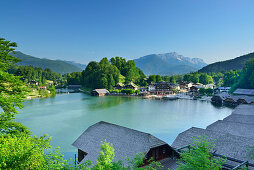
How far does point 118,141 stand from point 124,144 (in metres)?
0.60

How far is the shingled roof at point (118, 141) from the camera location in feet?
31.9

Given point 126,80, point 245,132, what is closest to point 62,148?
point 245,132

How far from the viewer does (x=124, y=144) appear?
10.4m

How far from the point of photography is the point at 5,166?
4453 millimetres

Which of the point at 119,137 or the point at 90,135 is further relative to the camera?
the point at 90,135

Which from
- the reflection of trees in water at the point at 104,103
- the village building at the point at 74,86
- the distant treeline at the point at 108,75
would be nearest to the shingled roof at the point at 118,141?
the reflection of trees in water at the point at 104,103

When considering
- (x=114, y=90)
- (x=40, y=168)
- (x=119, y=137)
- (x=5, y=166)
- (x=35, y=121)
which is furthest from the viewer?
(x=114, y=90)

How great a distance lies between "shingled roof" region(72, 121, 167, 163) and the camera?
9.71 meters

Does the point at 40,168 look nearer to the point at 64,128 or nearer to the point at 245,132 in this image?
the point at 245,132

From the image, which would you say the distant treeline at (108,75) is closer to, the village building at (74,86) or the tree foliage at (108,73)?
the tree foliage at (108,73)

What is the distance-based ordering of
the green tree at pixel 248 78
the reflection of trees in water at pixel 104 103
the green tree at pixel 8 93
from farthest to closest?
the green tree at pixel 248 78 → the reflection of trees in water at pixel 104 103 → the green tree at pixel 8 93

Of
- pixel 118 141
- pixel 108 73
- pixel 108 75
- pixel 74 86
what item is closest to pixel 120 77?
pixel 108 73

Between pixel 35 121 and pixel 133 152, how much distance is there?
2241 centimetres

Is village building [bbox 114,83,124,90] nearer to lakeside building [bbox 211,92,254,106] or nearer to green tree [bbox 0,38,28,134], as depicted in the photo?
lakeside building [bbox 211,92,254,106]
